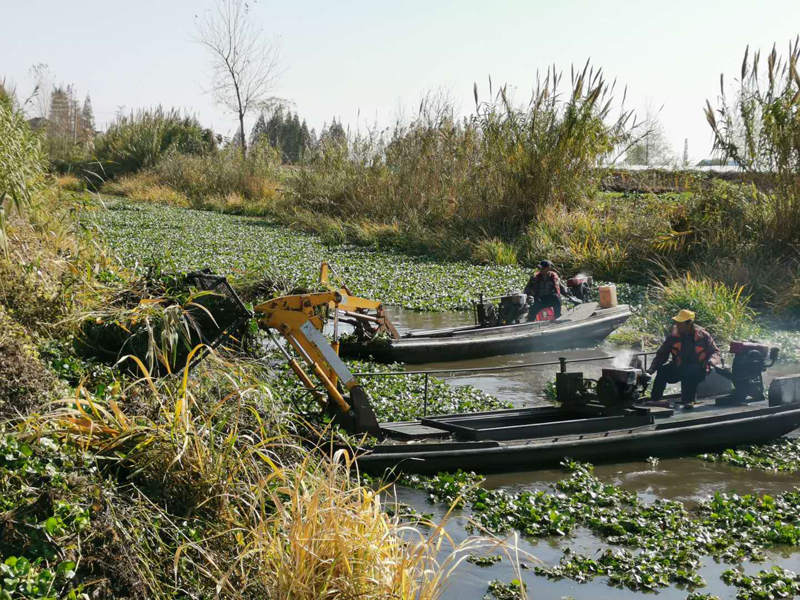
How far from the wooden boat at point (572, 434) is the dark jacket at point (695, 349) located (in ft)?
1.77

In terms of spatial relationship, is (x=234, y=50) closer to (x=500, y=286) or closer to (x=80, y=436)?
(x=500, y=286)

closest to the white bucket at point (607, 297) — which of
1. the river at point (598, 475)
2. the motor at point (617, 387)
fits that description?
the river at point (598, 475)

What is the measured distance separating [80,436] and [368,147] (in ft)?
80.0

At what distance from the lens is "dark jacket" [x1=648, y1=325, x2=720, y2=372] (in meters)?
9.54

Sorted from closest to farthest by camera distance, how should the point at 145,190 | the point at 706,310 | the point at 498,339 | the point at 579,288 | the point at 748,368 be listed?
the point at 748,368 < the point at 498,339 < the point at 706,310 < the point at 579,288 < the point at 145,190

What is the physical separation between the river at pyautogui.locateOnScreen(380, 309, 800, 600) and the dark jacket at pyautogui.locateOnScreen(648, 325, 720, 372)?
0.53m

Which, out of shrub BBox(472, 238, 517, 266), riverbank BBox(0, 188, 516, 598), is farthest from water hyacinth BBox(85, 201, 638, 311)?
riverbank BBox(0, 188, 516, 598)

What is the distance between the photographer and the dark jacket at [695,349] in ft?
31.3

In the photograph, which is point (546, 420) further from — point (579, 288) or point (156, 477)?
point (579, 288)

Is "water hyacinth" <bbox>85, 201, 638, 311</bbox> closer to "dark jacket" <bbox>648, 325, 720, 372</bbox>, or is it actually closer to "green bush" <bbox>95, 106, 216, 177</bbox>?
"dark jacket" <bbox>648, 325, 720, 372</bbox>

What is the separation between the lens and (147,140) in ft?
145

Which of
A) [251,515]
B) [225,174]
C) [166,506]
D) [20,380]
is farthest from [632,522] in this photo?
[225,174]

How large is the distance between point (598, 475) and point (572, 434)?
1.56 ft

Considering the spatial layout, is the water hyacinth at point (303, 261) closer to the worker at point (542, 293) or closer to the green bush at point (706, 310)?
the green bush at point (706, 310)
